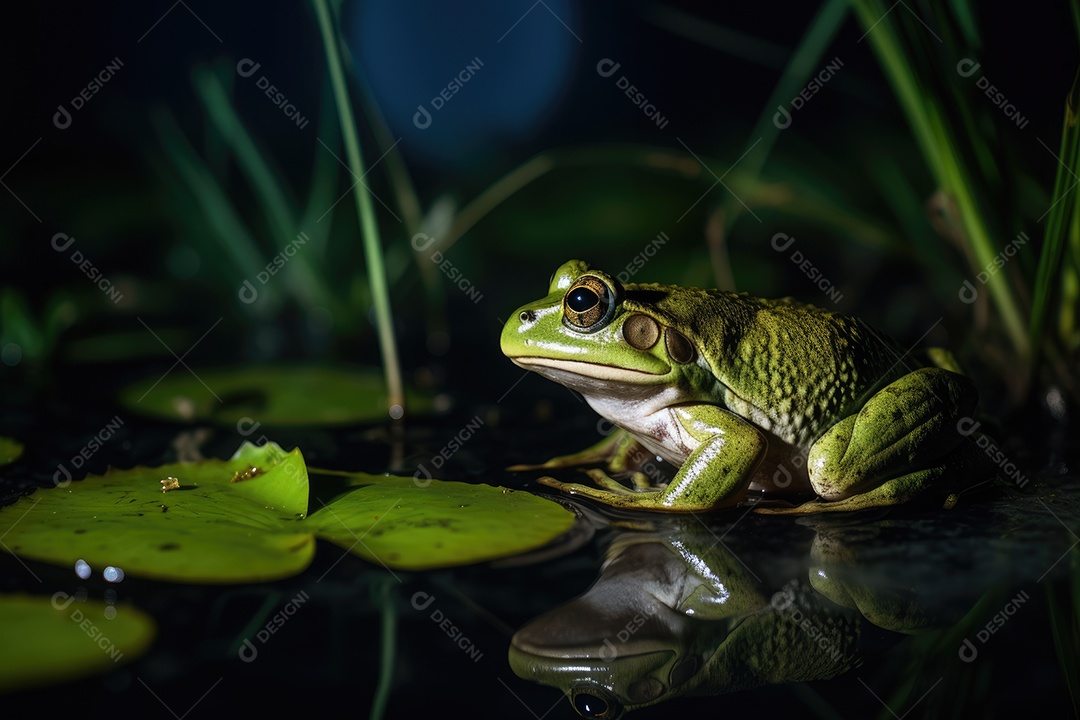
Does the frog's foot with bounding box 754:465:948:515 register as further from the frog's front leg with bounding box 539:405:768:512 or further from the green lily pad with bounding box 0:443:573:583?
the green lily pad with bounding box 0:443:573:583

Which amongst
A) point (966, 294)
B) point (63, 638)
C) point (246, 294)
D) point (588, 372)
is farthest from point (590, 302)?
point (246, 294)

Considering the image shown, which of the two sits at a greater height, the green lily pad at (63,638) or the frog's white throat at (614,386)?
the frog's white throat at (614,386)

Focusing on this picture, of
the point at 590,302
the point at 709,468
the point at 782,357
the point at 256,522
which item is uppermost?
the point at 590,302

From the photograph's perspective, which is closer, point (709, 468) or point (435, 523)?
point (435, 523)

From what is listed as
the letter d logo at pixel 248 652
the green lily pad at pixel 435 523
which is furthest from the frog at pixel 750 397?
the letter d logo at pixel 248 652

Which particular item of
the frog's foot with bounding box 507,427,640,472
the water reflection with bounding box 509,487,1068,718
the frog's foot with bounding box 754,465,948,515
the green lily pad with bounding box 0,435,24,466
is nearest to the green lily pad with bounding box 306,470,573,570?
the water reflection with bounding box 509,487,1068,718

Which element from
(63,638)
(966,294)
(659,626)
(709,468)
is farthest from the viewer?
(966,294)

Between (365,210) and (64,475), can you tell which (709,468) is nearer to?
(365,210)

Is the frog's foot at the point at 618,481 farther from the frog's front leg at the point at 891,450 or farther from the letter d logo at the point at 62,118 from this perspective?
the letter d logo at the point at 62,118
